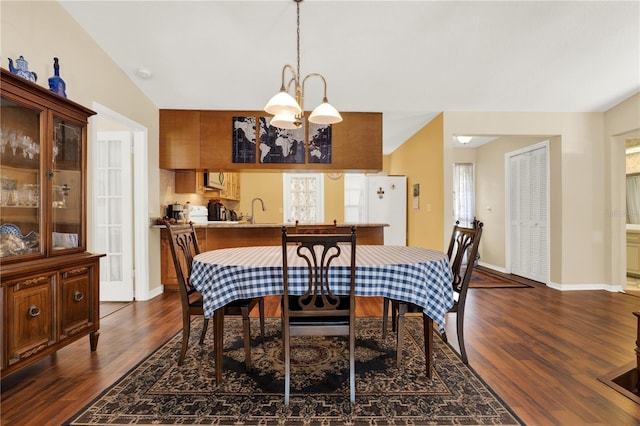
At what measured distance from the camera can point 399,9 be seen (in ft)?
8.82

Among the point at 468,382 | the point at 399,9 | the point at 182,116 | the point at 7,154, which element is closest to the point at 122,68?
the point at 182,116

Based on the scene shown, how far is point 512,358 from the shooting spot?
227cm

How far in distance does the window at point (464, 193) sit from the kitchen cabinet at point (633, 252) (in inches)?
93.6

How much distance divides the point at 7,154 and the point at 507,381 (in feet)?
11.1

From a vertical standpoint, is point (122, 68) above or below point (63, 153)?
above

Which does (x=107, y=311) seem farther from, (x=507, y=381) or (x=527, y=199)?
(x=527, y=199)

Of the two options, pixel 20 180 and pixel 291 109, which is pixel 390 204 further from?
pixel 20 180

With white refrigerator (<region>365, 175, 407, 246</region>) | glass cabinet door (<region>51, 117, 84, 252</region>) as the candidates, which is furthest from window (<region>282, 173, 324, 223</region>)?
glass cabinet door (<region>51, 117, 84, 252</region>)

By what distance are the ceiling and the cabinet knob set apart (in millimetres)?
2407

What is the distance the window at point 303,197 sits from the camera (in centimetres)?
711

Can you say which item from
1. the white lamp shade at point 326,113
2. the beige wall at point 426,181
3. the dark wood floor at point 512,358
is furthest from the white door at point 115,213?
the beige wall at point 426,181

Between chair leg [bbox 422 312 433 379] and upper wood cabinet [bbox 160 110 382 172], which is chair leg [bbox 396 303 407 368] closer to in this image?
chair leg [bbox 422 312 433 379]

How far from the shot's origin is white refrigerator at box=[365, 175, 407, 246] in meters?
6.30

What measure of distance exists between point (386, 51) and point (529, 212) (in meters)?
3.67
